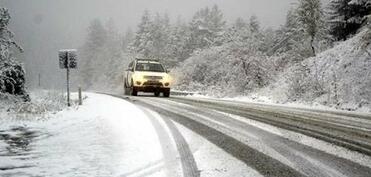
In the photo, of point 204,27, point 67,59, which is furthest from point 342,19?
point 204,27

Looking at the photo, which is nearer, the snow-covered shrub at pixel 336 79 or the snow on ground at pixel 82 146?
the snow on ground at pixel 82 146

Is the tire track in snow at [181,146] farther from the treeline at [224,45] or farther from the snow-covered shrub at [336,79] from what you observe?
the treeline at [224,45]

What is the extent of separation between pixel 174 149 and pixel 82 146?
1952 millimetres

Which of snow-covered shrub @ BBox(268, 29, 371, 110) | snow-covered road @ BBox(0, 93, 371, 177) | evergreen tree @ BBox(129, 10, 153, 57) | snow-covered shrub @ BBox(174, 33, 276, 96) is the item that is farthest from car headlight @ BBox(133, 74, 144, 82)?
evergreen tree @ BBox(129, 10, 153, 57)

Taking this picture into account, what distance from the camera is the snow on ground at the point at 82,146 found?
6672 millimetres

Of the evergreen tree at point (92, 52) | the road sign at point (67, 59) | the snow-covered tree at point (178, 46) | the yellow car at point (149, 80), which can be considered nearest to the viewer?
the road sign at point (67, 59)

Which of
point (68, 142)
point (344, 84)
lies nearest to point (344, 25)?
point (344, 84)

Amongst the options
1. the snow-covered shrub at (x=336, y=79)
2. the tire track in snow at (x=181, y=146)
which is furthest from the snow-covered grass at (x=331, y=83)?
the tire track in snow at (x=181, y=146)

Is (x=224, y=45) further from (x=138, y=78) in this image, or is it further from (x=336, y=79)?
(x=336, y=79)

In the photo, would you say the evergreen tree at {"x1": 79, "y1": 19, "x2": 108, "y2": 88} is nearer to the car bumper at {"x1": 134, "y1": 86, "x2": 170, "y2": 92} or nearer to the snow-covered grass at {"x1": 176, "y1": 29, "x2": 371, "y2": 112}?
the car bumper at {"x1": 134, "y1": 86, "x2": 170, "y2": 92}

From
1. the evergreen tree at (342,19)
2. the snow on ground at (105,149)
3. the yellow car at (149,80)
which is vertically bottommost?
the snow on ground at (105,149)

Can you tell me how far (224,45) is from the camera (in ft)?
140

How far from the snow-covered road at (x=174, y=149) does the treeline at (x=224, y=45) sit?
31.6 ft

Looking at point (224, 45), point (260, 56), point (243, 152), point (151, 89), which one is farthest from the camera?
point (224, 45)
